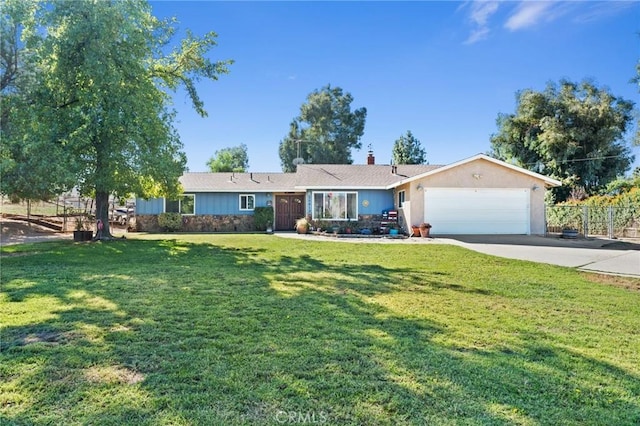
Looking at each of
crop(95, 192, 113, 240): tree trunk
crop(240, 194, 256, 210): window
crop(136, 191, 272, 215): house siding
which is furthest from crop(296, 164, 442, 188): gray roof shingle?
crop(95, 192, 113, 240): tree trunk

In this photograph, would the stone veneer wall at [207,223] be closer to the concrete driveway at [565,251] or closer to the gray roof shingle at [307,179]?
the gray roof shingle at [307,179]

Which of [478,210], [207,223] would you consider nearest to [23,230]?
[207,223]

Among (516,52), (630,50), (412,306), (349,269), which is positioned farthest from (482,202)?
Answer: (412,306)

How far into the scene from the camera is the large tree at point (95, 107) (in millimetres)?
10531

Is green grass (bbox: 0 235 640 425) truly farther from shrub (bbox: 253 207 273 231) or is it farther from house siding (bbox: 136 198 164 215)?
house siding (bbox: 136 198 164 215)

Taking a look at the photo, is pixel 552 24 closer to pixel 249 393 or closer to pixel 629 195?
pixel 629 195

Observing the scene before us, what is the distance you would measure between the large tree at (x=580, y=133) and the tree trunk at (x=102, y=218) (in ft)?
95.0

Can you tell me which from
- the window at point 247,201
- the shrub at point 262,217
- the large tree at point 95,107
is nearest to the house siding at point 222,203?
the window at point 247,201

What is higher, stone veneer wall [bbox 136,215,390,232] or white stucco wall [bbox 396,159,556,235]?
white stucco wall [bbox 396,159,556,235]

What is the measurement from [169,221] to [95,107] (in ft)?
33.9

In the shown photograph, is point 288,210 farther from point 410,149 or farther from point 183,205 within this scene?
point 410,149

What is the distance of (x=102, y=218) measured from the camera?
16062 mm

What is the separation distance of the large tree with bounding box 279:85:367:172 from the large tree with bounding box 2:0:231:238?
26.8 m

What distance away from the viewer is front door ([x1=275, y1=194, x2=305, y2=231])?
2267 cm
